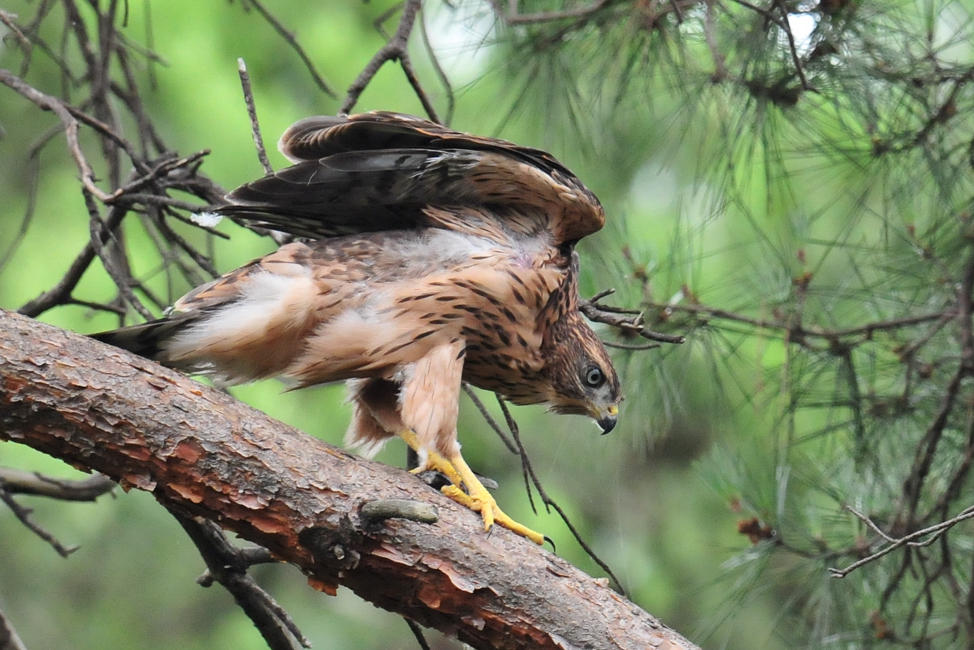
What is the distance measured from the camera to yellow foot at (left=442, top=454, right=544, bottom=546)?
7.08ft

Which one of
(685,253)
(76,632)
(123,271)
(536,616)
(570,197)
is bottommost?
(76,632)

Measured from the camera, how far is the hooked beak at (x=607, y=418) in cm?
287

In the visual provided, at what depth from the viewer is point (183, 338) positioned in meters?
2.42

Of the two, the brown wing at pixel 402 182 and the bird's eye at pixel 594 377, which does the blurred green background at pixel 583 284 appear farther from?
the brown wing at pixel 402 182

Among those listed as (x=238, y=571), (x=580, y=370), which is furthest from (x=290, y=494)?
(x=580, y=370)

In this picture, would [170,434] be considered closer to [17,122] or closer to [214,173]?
Answer: [214,173]

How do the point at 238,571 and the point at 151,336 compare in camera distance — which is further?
the point at 151,336

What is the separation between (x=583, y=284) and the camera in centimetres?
302

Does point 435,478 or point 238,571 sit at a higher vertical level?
point 435,478

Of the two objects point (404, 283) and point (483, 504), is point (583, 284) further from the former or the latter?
point (483, 504)

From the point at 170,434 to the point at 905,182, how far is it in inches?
103

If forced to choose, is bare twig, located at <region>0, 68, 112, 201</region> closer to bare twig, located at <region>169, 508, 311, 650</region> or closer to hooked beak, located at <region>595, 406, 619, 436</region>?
bare twig, located at <region>169, 508, 311, 650</region>

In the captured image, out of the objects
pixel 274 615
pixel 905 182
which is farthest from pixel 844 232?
pixel 274 615

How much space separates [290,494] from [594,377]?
1.16 meters
